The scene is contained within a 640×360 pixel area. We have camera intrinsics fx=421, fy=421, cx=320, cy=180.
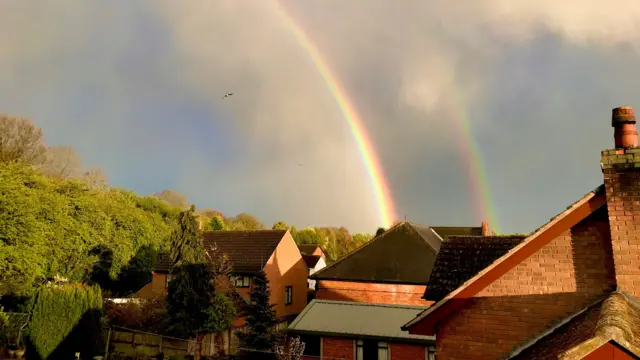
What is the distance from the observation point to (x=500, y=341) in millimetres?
7113

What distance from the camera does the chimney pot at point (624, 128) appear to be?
6.54 metres

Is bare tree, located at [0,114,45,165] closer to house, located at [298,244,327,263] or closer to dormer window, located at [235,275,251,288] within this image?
dormer window, located at [235,275,251,288]

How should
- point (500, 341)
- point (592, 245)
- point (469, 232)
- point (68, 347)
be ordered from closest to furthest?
point (592, 245), point (500, 341), point (68, 347), point (469, 232)

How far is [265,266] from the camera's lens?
3117 cm

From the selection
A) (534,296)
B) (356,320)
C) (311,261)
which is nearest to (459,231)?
(311,261)

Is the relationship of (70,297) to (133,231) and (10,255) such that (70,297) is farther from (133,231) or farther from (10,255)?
(133,231)

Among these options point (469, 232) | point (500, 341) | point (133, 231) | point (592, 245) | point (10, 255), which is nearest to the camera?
point (592, 245)

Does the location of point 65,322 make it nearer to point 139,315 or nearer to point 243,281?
point 139,315

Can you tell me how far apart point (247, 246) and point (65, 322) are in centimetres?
1598

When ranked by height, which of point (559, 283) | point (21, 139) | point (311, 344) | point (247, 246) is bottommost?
point (311, 344)

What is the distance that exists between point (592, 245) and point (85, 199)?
3612 cm

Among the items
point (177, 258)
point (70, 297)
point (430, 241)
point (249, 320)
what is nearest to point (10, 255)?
point (70, 297)

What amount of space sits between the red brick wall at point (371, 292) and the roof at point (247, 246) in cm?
630

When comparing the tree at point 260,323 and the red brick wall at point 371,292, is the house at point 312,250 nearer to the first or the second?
the red brick wall at point 371,292
